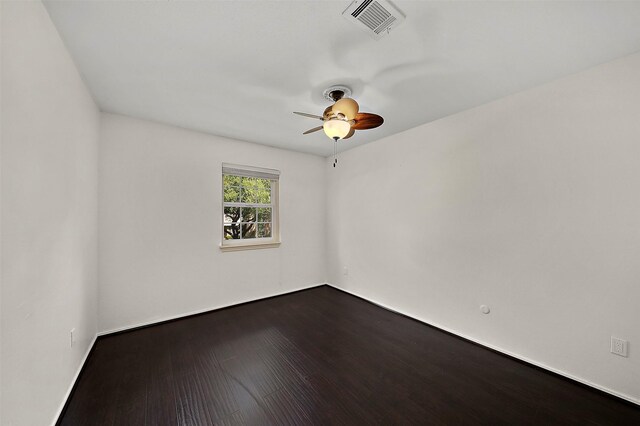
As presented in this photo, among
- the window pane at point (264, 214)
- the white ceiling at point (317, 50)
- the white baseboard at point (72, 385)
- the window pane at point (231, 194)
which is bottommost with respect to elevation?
the white baseboard at point (72, 385)

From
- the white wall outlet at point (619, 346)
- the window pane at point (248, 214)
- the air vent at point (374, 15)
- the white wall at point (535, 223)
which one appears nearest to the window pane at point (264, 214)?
the window pane at point (248, 214)

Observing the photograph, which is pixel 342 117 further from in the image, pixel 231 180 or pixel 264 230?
pixel 264 230

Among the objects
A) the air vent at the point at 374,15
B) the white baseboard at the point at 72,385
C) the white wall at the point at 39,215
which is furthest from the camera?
the white baseboard at the point at 72,385

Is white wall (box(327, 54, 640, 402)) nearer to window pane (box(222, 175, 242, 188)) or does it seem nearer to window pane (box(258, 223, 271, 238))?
window pane (box(258, 223, 271, 238))

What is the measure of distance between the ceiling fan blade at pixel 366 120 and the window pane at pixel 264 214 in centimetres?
230

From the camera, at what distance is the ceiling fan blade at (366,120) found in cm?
200

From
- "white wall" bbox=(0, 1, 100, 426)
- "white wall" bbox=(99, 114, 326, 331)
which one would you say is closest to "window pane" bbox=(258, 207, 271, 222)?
"white wall" bbox=(99, 114, 326, 331)

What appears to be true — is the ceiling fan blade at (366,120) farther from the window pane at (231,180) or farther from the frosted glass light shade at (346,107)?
the window pane at (231,180)

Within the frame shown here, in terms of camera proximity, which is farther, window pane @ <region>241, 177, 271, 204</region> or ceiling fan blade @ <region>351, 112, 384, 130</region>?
window pane @ <region>241, 177, 271, 204</region>

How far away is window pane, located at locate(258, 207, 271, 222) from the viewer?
12.8 ft

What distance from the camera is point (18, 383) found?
1.10 metres

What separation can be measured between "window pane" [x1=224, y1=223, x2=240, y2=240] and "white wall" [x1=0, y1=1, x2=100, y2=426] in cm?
166

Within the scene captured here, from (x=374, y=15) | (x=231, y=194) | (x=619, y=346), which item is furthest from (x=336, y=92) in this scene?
(x=619, y=346)

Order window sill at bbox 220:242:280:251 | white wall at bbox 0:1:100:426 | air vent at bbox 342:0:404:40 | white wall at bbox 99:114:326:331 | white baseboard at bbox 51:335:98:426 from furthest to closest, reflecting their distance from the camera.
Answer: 1. window sill at bbox 220:242:280:251
2. white wall at bbox 99:114:326:331
3. white baseboard at bbox 51:335:98:426
4. air vent at bbox 342:0:404:40
5. white wall at bbox 0:1:100:426
